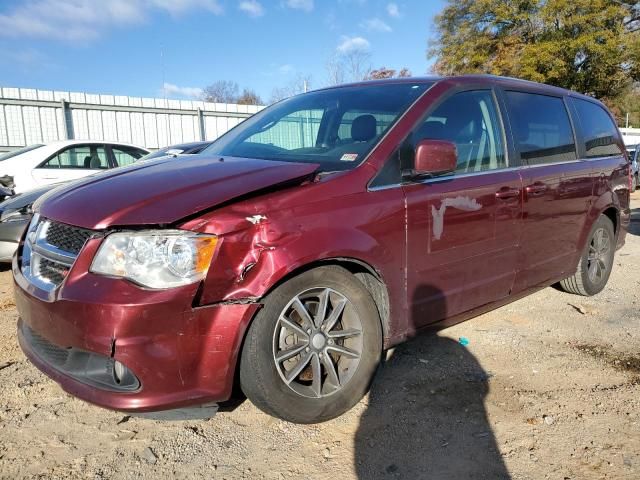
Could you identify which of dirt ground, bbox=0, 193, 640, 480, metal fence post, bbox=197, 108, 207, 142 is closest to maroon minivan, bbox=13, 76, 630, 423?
dirt ground, bbox=0, 193, 640, 480

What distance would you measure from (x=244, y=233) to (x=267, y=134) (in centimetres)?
152

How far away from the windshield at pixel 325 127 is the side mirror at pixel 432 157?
266 millimetres

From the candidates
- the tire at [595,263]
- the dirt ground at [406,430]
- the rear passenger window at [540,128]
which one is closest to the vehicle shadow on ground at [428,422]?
the dirt ground at [406,430]

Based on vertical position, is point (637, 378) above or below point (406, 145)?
below

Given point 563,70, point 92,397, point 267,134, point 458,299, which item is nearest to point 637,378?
point 458,299

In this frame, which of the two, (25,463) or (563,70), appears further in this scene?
(563,70)

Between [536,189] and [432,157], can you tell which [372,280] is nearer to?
[432,157]

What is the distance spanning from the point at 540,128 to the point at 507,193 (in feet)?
2.96

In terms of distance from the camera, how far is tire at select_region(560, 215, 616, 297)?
14.9 ft

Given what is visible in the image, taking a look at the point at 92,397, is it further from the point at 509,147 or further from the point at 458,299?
the point at 509,147

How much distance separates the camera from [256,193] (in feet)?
7.70

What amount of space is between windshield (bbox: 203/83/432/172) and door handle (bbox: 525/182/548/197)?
1.07 m

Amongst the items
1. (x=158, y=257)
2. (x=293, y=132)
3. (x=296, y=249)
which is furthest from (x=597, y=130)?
(x=158, y=257)

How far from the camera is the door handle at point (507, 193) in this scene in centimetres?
331
